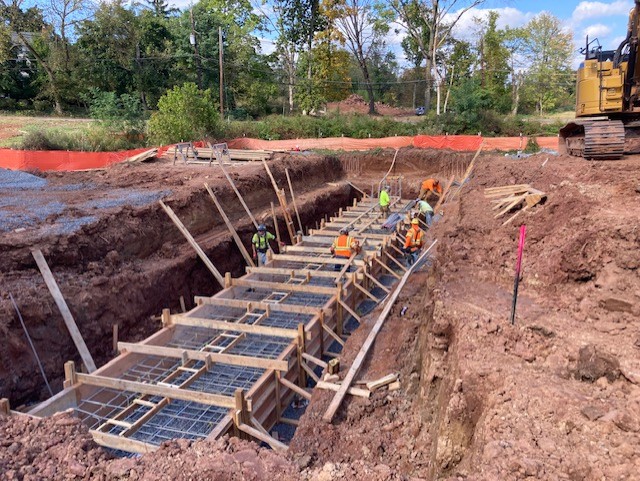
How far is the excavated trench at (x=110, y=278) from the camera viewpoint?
260 inches

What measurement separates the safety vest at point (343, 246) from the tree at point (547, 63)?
3703 centimetres

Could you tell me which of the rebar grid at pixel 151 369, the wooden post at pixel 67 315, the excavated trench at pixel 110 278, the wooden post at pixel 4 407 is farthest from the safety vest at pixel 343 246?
the wooden post at pixel 4 407

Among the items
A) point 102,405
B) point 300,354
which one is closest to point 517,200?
point 300,354

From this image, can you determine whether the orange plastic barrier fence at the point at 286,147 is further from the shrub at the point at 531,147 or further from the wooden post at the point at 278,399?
the wooden post at the point at 278,399

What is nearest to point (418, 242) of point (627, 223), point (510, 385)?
point (627, 223)

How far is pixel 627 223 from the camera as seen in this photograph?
17.4ft

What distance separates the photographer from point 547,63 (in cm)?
4316

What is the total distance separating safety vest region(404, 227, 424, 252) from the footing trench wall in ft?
3.60

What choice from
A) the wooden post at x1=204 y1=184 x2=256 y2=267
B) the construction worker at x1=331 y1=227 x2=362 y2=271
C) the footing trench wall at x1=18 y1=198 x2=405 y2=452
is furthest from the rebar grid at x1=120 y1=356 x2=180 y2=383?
the construction worker at x1=331 y1=227 x2=362 y2=271

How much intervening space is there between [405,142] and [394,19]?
51.4 feet

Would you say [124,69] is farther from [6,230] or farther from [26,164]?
[6,230]

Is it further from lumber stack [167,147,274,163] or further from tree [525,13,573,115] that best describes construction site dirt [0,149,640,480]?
tree [525,13,573,115]

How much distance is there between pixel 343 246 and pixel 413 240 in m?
1.55

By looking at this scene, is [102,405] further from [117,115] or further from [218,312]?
[117,115]
